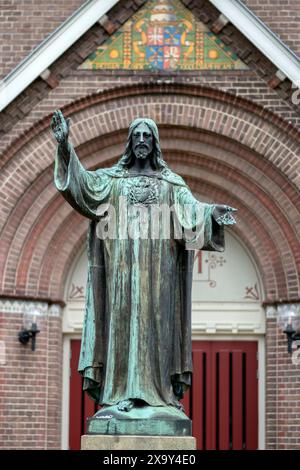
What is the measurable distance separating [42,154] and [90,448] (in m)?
9.31

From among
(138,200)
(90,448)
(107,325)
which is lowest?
(90,448)

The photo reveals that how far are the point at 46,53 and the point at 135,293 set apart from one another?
884cm

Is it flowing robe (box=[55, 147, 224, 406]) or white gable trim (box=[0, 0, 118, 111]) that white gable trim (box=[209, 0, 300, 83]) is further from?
flowing robe (box=[55, 147, 224, 406])

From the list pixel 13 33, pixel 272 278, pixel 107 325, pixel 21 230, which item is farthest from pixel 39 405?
pixel 107 325

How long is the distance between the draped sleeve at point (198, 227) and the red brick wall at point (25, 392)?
853 cm

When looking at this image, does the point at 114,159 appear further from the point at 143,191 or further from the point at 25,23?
the point at 143,191

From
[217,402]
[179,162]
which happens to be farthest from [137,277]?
[217,402]

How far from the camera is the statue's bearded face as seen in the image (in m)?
9.80

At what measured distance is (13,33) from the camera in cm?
1836

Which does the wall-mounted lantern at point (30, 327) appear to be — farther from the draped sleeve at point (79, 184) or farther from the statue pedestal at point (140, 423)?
the statue pedestal at point (140, 423)

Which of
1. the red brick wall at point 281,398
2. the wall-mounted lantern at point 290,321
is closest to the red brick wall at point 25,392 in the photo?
the red brick wall at point 281,398

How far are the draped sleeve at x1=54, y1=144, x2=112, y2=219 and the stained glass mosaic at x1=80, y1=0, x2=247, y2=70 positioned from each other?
340 inches

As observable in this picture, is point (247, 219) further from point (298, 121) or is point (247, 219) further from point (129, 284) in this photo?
point (129, 284)

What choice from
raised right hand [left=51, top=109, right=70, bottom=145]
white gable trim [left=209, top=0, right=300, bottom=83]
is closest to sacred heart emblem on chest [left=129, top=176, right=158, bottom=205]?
raised right hand [left=51, top=109, right=70, bottom=145]
